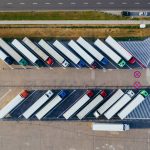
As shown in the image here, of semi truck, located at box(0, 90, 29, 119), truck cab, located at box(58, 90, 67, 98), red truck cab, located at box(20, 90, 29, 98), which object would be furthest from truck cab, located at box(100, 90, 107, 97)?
semi truck, located at box(0, 90, 29, 119)

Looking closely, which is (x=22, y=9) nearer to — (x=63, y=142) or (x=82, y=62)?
(x=82, y=62)

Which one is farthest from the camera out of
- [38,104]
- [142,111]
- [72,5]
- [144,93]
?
[72,5]

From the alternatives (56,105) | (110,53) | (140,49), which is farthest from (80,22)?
(56,105)

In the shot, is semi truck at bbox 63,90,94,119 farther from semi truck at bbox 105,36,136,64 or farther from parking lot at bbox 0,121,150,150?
semi truck at bbox 105,36,136,64

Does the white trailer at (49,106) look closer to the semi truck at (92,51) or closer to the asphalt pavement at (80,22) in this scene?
the semi truck at (92,51)

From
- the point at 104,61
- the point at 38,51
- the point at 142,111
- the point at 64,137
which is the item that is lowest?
the point at 64,137

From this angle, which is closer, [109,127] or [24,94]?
[109,127]

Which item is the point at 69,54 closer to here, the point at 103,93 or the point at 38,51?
the point at 38,51
